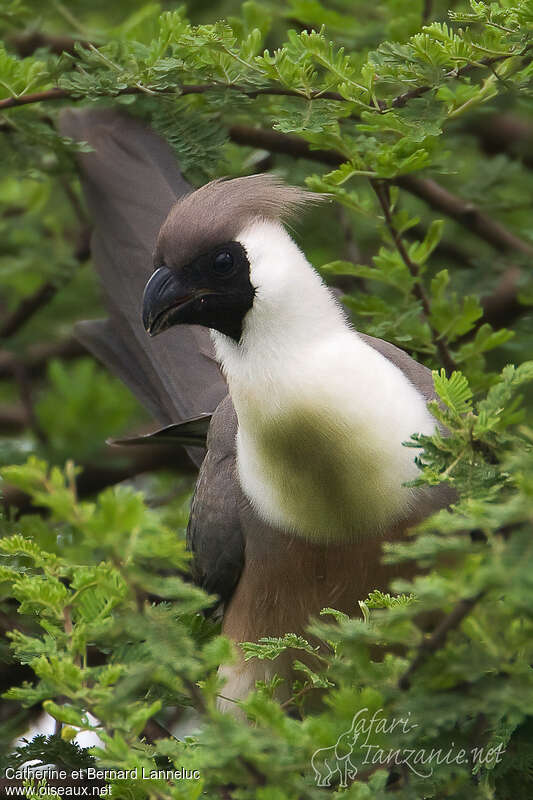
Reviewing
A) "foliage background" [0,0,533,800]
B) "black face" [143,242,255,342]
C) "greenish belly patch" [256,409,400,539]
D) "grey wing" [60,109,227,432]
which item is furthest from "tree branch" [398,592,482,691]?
"grey wing" [60,109,227,432]

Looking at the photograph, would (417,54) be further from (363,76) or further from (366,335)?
(366,335)

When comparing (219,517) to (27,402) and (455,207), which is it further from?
(27,402)

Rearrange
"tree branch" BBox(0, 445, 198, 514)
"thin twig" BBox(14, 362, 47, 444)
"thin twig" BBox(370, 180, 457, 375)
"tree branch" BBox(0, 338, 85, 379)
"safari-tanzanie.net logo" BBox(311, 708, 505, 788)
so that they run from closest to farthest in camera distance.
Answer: "safari-tanzanie.net logo" BBox(311, 708, 505, 788) < "thin twig" BBox(370, 180, 457, 375) < "tree branch" BBox(0, 445, 198, 514) < "thin twig" BBox(14, 362, 47, 444) < "tree branch" BBox(0, 338, 85, 379)

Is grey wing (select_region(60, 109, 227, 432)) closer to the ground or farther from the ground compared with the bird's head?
closer to the ground

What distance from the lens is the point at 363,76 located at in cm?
248

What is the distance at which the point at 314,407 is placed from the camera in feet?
8.64

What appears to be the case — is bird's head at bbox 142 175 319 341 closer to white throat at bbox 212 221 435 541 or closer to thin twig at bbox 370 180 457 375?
white throat at bbox 212 221 435 541

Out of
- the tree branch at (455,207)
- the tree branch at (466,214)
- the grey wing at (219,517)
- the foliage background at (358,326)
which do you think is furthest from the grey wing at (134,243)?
the tree branch at (466,214)

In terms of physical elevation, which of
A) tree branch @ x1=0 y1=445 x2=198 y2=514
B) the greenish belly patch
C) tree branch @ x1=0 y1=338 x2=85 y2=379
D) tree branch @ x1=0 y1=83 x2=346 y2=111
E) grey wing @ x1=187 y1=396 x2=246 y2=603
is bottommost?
tree branch @ x1=0 y1=445 x2=198 y2=514

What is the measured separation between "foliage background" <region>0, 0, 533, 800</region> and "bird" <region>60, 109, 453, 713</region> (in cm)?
18

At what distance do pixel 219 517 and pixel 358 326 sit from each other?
0.73 m

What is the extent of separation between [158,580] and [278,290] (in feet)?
4.36

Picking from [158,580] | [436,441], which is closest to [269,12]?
[436,441]

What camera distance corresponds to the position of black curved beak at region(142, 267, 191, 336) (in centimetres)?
274
